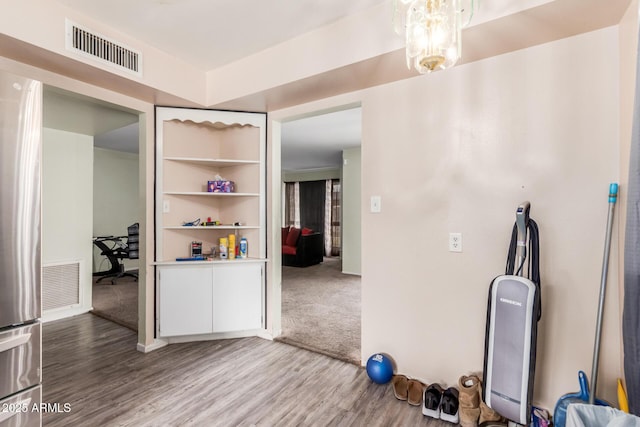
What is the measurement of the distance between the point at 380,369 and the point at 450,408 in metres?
0.49

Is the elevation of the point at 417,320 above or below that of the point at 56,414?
above

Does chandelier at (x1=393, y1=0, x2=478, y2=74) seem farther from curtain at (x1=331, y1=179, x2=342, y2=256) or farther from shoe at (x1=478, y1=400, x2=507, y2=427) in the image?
curtain at (x1=331, y1=179, x2=342, y2=256)

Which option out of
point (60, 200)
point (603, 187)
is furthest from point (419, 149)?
point (60, 200)

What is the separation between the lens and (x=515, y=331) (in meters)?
1.61

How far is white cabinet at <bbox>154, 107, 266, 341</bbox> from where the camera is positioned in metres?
2.81

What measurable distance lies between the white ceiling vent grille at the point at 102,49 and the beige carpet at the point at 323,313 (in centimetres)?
257

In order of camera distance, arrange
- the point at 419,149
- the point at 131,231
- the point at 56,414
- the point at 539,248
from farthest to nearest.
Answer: the point at 131,231, the point at 419,149, the point at 56,414, the point at 539,248

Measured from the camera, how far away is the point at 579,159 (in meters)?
1.69

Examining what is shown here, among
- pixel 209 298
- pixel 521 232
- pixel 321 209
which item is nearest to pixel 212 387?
pixel 209 298

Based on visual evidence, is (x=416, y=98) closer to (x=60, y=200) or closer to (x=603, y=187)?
(x=603, y=187)

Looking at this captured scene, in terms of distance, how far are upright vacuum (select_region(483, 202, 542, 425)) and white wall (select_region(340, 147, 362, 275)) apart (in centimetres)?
419

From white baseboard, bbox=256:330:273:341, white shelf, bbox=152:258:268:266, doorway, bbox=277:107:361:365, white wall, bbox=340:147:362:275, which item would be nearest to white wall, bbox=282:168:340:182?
doorway, bbox=277:107:361:365

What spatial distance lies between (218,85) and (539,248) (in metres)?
2.68

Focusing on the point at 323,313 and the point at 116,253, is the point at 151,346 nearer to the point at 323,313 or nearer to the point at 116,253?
the point at 323,313
